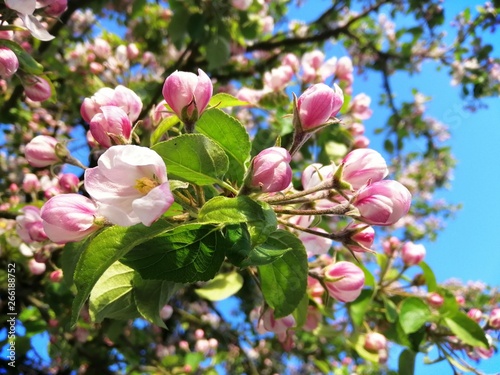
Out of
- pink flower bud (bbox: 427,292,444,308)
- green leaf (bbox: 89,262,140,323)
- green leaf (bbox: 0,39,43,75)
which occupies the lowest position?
green leaf (bbox: 89,262,140,323)

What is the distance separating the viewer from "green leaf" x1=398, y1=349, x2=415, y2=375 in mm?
1462

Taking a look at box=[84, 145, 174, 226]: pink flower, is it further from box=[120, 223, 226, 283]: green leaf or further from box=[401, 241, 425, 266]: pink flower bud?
box=[401, 241, 425, 266]: pink flower bud

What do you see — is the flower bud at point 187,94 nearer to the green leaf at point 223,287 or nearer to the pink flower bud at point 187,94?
the pink flower bud at point 187,94

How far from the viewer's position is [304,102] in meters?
0.80

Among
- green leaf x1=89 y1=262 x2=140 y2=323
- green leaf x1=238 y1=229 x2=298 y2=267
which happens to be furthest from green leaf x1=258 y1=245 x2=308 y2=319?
green leaf x1=89 y1=262 x2=140 y2=323

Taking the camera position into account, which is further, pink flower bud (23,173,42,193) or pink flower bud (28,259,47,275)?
pink flower bud (23,173,42,193)

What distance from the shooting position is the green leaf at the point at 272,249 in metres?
0.66

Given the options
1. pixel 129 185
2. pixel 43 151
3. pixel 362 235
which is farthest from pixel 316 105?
pixel 43 151

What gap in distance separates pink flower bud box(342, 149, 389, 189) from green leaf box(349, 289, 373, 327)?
769 mm

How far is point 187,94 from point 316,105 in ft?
0.78

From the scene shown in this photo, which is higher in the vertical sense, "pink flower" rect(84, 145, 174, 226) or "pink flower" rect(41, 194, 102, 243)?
"pink flower" rect(84, 145, 174, 226)

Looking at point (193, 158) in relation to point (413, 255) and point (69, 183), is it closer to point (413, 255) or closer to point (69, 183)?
point (69, 183)

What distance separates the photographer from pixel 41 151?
3.47 feet

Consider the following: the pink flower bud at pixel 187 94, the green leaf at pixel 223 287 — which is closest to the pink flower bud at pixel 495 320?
the green leaf at pixel 223 287
